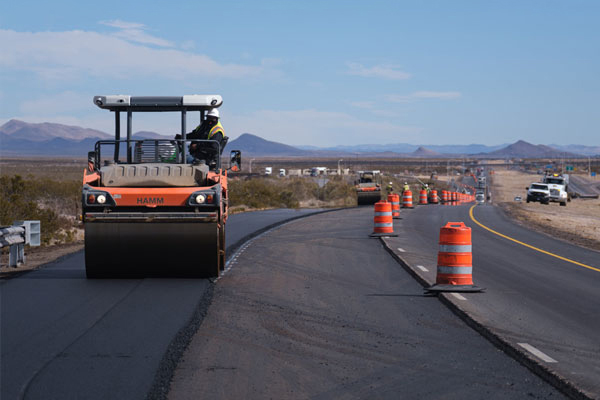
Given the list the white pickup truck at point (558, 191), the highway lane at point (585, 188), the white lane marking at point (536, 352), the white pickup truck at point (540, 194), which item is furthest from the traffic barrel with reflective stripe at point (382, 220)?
the highway lane at point (585, 188)

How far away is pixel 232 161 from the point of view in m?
13.3

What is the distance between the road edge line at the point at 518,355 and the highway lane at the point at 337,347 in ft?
0.29

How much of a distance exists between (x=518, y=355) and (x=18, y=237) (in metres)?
10.6

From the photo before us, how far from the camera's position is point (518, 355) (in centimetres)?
779

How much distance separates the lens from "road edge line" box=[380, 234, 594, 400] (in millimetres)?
6488

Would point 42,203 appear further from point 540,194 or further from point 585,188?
point 585,188

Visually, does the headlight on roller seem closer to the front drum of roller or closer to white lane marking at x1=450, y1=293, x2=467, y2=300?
the front drum of roller

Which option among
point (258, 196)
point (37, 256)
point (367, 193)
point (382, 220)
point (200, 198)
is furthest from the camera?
point (258, 196)

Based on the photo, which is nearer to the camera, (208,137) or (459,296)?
(459,296)

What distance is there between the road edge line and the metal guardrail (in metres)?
8.29

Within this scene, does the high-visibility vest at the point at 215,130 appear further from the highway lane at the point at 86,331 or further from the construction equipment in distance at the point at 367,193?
the construction equipment in distance at the point at 367,193

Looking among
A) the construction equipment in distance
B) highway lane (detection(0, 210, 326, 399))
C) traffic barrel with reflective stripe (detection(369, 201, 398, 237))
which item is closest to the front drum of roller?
highway lane (detection(0, 210, 326, 399))

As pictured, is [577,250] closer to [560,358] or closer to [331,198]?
[560,358]

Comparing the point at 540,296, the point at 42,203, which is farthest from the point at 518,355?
the point at 42,203
